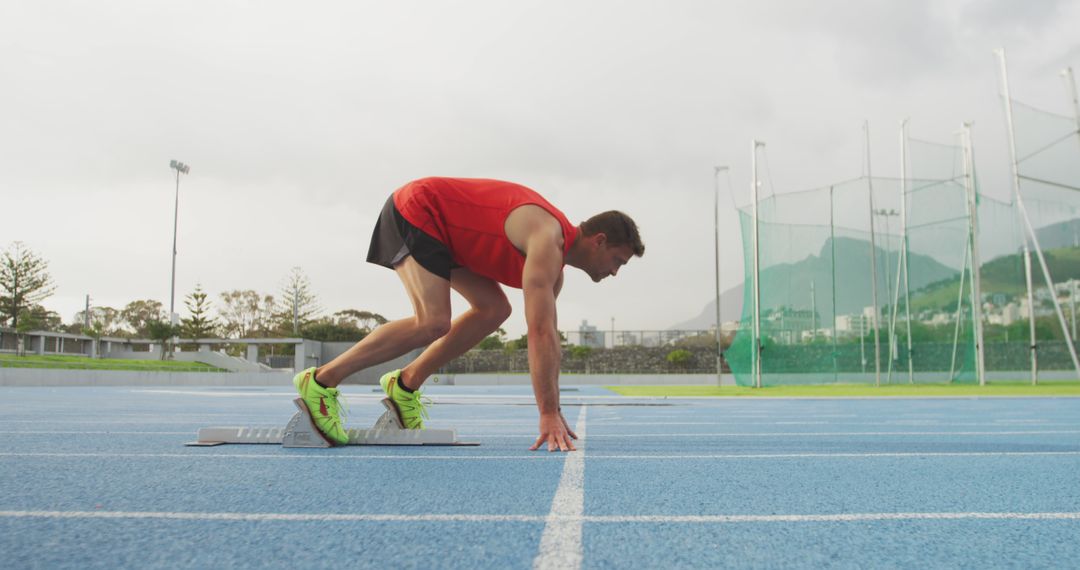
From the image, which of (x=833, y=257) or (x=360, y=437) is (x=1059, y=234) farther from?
(x=360, y=437)

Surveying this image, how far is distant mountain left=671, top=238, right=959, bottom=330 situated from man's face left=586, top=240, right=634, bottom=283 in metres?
15.2

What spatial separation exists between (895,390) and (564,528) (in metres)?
15.6

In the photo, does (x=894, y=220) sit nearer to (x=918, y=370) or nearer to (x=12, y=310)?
(x=918, y=370)

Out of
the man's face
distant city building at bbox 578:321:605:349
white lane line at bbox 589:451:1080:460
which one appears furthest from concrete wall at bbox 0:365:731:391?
white lane line at bbox 589:451:1080:460

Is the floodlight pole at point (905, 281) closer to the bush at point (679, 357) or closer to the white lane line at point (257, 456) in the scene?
the white lane line at point (257, 456)

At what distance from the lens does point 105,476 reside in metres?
2.37

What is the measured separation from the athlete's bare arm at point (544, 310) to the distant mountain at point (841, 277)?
1555cm

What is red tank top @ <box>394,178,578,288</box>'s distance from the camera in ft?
10.5

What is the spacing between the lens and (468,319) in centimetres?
363

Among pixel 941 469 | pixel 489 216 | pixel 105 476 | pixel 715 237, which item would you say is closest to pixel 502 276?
pixel 489 216

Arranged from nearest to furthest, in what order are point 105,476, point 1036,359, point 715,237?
point 105,476, point 1036,359, point 715,237

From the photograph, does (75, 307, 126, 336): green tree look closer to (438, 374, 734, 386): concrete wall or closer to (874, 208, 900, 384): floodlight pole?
(438, 374, 734, 386): concrete wall

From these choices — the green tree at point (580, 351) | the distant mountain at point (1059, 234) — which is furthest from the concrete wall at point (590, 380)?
the distant mountain at point (1059, 234)

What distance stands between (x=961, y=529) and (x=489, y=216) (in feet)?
6.89
